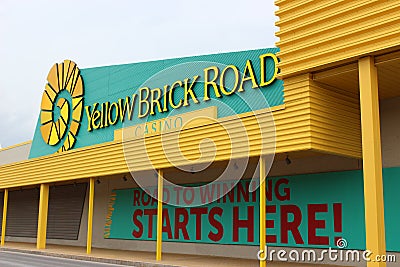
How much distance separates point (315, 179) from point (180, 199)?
20.0 feet

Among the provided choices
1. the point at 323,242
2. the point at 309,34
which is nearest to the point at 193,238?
the point at 323,242

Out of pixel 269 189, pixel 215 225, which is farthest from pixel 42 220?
pixel 269 189

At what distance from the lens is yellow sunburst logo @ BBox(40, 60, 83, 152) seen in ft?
88.7

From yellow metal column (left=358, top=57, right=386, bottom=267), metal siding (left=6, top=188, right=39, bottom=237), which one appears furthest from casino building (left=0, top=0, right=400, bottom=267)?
metal siding (left=6, top=188, right=39, bottom=237)

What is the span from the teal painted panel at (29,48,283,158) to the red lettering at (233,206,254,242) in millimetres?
3333

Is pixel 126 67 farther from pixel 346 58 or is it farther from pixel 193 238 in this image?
pixel 346 58

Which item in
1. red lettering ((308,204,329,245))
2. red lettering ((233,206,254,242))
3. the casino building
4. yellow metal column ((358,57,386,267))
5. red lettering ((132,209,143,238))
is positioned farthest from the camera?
red lettering ((132,209,143,238))

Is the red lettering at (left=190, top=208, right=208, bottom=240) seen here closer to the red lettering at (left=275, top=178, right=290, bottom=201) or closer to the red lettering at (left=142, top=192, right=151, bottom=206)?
the red lettering at (left=142, top=192, right=151, bottom=206)

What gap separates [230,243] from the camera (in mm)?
16922

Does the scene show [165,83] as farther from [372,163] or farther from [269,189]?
[372,163]

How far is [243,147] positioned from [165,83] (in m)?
9.23

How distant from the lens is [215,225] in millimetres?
17719

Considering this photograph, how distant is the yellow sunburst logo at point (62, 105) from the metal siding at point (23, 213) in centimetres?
323

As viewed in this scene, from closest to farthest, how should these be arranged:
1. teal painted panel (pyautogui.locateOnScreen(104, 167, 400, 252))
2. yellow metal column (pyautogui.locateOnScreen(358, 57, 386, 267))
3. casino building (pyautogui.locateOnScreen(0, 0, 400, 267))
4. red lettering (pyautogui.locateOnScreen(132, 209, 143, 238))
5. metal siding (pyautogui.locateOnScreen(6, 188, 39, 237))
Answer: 1. yellow metal column (pyautogui.locateOnScreen(358, 57, 386, 267))
2. casino building (pyautogui.locateOnScreen(0, 0, 400, 267))
3. teal painted panel (pyautogui.locateOnScreen(104, 167, 400, 252))
4. red lettering (pyautogui.locateOnScreen(132, 209, 143, 238))
5. metal siding (pyautogui.locateOnScreen(6, 188, 39, 237))
